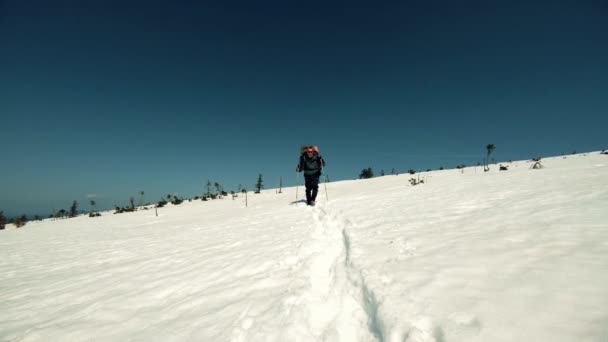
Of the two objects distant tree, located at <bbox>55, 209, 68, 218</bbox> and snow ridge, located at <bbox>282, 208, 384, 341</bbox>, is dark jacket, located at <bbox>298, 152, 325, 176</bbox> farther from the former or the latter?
distant tree, located at <bbox>55, 209, 68, 218</bbox>

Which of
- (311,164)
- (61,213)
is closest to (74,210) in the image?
(61,213)

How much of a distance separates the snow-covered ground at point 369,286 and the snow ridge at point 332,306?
14 mm

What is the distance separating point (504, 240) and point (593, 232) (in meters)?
0.80

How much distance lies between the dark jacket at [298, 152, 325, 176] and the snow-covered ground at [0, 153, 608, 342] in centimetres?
452

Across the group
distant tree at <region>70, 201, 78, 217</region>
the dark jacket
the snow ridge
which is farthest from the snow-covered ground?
distant tree at <region>70, 201, 78, 217</region>

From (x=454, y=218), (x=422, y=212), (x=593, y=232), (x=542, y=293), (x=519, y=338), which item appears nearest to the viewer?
(x=519, y=338)

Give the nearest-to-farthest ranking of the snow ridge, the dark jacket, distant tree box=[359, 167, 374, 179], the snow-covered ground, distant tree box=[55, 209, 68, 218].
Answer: the snow-covered ground < the snow ridge < the dark jacket < distant tree box=[55, 209, 68, 218] < distant tree box=[359, 167, 374, 179]

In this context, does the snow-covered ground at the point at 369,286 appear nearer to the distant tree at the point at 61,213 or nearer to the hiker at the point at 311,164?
the hiker at the point at 311,164

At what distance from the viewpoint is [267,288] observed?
9.34 feet

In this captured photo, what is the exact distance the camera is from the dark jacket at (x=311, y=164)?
9.13 m

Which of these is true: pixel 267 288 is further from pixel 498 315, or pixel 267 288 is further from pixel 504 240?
pixel 504 240

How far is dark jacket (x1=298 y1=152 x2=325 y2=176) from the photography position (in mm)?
9133

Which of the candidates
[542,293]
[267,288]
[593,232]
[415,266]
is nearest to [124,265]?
[267,288]

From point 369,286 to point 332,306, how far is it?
1.38 feet
